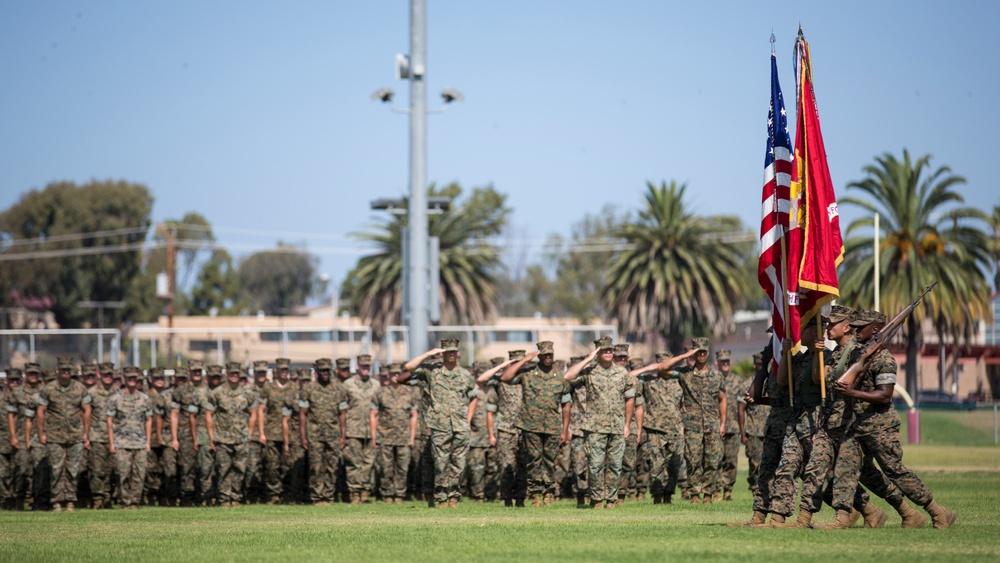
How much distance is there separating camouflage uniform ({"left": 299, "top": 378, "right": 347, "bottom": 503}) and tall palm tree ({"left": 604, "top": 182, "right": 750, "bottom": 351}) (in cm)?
2871

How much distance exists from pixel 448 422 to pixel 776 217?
6.31 meters

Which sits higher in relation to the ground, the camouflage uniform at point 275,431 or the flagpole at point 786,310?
the flagpole at point 786,310

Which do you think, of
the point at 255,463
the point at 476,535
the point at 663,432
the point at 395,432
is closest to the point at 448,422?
the point at 395,432

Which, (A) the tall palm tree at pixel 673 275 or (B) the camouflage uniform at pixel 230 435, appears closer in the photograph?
(B) the camouflage uniform at pixel 230 435

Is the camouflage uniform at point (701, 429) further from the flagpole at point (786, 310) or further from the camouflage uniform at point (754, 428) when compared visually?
the flagpole at point (786, 310)

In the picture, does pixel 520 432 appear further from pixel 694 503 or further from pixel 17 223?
pixel 17 223

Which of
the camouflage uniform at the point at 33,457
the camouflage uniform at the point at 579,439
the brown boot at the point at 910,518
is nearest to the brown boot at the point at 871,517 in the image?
the brown boot at the point at 910,518

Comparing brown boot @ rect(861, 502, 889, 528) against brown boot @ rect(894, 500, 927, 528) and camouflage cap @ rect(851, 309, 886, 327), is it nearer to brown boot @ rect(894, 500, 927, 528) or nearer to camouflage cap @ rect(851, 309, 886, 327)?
brown boot @ rect(894, 500, 927, 528)

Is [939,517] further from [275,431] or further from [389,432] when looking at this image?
[275,431]

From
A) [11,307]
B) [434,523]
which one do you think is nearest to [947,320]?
[434,523]

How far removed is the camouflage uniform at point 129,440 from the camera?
64.4 ft

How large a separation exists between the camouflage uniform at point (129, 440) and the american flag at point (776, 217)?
10844 millimetres

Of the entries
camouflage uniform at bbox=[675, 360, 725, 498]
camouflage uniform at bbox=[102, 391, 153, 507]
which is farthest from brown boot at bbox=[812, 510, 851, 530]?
camouflage uniform at bbox=[102, 391, 153, 507]

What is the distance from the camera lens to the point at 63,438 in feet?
64.9
